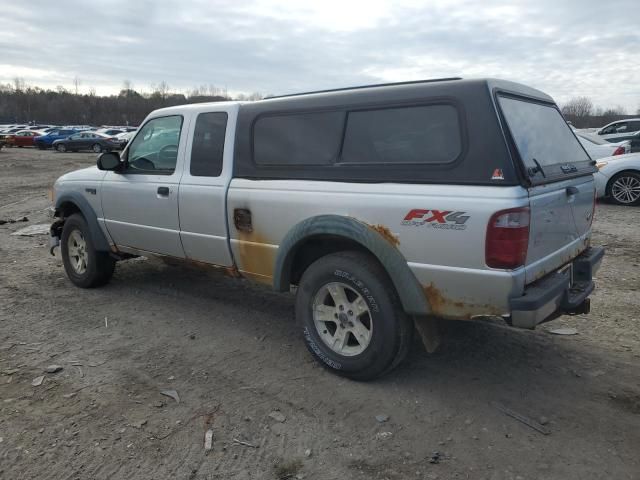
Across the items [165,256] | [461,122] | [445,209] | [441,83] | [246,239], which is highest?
[441,83]

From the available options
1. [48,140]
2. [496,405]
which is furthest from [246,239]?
[48,140]

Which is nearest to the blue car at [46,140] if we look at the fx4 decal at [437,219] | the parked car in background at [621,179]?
the parked car in background at [621,179]

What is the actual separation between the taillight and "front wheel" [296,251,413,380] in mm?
746

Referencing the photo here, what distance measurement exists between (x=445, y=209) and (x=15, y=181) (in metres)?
18.1

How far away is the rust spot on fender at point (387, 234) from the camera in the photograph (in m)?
3.32

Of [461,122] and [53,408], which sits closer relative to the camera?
[461,122]

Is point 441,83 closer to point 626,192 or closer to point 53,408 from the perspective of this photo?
point 53,408

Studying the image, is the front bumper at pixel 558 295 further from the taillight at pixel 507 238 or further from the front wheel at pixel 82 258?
the front wheel at pixel 82 258

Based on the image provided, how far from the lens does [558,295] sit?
3.28 meters

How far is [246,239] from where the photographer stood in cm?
423

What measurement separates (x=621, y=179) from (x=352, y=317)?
31.0 feet

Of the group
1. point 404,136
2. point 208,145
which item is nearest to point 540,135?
point 404,136

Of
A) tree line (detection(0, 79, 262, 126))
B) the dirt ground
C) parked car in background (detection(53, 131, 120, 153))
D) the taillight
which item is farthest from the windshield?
tree line (detection(0, 79, 262, 126))

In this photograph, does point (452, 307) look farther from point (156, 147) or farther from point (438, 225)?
point (156, 147)
